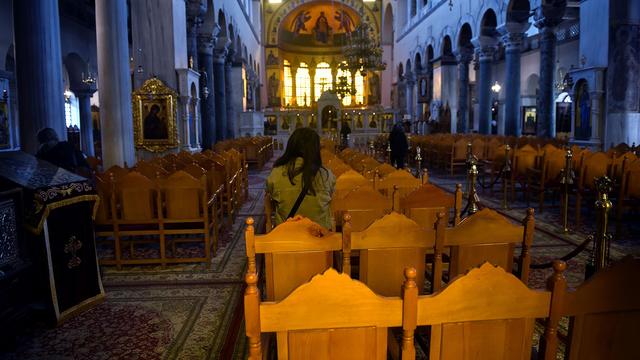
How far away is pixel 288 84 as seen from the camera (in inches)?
1581

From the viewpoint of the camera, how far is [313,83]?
41000mm

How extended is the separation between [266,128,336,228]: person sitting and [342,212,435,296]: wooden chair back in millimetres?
837

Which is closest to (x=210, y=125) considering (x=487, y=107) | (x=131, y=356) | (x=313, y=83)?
(x=487, y=107)

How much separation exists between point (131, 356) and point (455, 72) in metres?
24.4

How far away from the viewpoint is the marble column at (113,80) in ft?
31.0

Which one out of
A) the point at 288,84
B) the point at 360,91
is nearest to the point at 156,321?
the point at 288,84

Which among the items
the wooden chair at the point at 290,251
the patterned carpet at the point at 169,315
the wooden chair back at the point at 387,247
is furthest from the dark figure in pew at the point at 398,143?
the wooden chair at the point at 290,251

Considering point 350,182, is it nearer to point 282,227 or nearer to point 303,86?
point 282,227

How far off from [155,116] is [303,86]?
3021 centimetres

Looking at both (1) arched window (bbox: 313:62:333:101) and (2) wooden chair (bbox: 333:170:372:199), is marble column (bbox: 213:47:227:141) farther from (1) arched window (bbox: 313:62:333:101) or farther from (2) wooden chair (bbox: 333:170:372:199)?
(1) arched window (bbox: 313:62:333:101)

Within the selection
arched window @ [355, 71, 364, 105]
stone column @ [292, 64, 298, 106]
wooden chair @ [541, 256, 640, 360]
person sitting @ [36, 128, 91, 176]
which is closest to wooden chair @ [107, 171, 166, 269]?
person sitting @ [36, 128, 91, 176]

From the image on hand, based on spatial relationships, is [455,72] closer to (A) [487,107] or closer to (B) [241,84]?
(A) [487,107]

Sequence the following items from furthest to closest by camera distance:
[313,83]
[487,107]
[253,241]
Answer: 1. [313,83]
2. [487,107]
3. [253,241]

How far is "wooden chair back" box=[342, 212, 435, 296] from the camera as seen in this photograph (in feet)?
8.66
